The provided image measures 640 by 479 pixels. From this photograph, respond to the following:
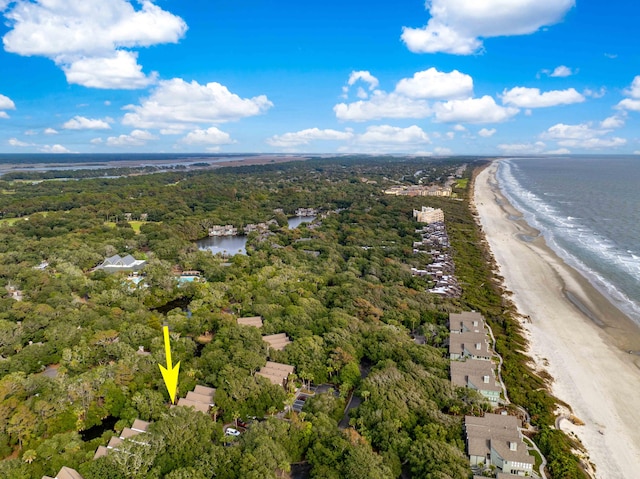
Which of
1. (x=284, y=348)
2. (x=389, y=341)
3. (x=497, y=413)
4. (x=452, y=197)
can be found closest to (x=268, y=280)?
(x=284, y=348)

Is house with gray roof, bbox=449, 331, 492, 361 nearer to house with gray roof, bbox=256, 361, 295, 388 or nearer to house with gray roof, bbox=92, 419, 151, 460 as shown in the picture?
house with gray roof, bbox=256, 361, 295, 388

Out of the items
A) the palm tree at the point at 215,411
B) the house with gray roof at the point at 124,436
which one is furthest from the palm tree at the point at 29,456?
the palm tree at the point at 215,411

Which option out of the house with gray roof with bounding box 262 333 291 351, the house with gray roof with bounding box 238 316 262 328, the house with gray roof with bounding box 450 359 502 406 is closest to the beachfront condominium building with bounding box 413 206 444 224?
the house with gray roof with bounding box 238 316 262 328

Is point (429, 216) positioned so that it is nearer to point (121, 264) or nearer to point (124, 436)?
point (121, 264)

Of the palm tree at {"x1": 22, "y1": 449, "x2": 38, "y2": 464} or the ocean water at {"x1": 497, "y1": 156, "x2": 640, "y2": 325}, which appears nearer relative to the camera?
the palm tree at {"x1": 22, "y1": 449, "x2": 38, "y2": 464}

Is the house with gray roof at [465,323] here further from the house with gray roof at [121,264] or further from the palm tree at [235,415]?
the house with gray roof at [121,264]

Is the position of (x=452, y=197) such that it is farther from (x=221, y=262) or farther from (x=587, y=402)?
(x=587, y=402)

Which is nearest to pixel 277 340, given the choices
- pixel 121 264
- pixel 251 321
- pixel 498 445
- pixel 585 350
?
pixel 251 321
